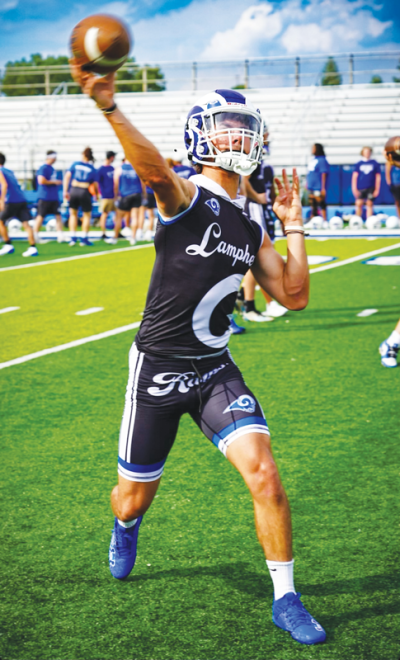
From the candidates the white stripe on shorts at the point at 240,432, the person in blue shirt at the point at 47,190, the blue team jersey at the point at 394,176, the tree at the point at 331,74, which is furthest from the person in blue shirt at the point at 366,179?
the white stripe on shorts at the point at 240,432

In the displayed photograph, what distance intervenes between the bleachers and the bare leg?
80.1 feet

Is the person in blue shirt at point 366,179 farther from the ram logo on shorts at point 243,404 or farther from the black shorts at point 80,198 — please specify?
the ram logo on shorts at point 243,404

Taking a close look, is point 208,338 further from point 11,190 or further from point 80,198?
point 80,198

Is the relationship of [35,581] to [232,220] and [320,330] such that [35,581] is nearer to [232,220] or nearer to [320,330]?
[232,220]

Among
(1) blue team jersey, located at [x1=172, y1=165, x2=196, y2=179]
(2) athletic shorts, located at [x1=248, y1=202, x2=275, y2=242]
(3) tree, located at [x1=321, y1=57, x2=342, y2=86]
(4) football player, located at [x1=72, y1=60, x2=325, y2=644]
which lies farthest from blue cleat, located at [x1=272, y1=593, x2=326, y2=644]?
(3) tree, located at [x1=321, y1=57, x2=342, y2=86]

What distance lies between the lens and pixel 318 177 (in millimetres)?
20047

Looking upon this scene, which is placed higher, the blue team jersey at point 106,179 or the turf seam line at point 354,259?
the blue team jersey at point 106,179

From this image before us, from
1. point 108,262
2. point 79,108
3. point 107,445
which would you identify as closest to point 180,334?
point 107,445

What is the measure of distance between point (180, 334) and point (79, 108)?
101 feet

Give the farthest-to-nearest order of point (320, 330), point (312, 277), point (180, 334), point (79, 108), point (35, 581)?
point (79, 108) < point (312, 277) < point (320, 330) < point (35, 581) < point (180, 334)

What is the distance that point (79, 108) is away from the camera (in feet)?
105

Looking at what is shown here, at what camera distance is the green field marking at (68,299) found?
811 centimetres

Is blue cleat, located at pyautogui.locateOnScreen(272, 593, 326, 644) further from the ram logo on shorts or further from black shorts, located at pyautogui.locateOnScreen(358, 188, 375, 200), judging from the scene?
black shorts, located at pyautogui.locateOnScreen(358, 188, 375, 200)

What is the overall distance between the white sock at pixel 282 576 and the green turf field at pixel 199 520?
0.61 ft
